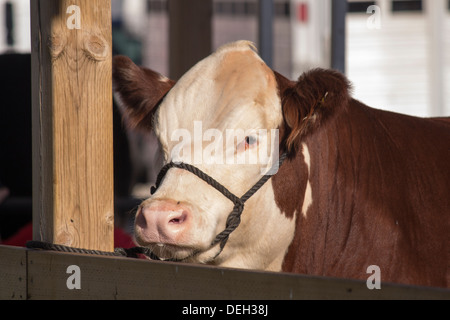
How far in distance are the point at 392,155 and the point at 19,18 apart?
354 inches

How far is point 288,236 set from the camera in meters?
3.01

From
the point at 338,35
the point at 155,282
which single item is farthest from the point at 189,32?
the point at 155,282

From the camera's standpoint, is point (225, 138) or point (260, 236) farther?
point (260, 236)

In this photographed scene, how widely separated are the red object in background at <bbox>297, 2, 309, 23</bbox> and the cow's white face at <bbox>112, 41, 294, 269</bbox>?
28.6 ft

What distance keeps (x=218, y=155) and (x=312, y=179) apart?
1.50 ft

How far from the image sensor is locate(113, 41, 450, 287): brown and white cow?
9.39ft

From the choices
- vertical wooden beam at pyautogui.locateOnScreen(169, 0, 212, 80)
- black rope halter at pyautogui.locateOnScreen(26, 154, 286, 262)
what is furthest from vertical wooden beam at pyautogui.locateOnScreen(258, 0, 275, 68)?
black rope halter at pyautogui.locateOnScreen(26, 154, 286, 262)

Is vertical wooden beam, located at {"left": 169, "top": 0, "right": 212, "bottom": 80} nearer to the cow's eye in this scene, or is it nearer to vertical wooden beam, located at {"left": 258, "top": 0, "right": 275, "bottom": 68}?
vertical wooden beam, located at {"left": 258, "top": 0, "right": 275, "bottom": 68}

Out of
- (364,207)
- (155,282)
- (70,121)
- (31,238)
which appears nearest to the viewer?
(155,282)

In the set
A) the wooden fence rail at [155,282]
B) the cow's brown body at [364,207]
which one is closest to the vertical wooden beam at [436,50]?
the cow's brown body at [364,207]

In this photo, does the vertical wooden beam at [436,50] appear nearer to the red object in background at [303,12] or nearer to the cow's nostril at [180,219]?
the red object in background at [303,12]

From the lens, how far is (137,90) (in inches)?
130

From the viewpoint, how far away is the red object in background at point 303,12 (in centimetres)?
1161

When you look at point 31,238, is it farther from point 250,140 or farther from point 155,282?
point 155,282
